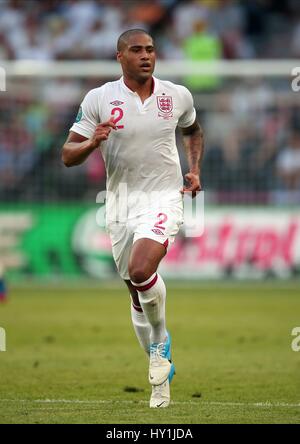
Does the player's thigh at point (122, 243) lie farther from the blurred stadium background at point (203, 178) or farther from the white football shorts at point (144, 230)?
the blurred stadium background at point (203, 178)

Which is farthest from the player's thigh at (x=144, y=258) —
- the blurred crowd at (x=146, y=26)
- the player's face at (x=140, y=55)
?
the blurred crowd at (x=146, y=26)

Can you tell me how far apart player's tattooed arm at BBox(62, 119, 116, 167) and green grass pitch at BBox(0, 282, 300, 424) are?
192cm

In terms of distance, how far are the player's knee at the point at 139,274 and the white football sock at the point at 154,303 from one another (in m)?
0.05

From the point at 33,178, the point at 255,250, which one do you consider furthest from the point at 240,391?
the point at 33,178

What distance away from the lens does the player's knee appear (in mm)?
7934

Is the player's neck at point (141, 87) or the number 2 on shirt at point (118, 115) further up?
the player's neck at point (141, 87)

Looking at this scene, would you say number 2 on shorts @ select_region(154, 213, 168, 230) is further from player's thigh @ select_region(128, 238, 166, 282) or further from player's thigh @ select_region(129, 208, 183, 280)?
player's thigh @ select_region(128, 238, 166, 282)

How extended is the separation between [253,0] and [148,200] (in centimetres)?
1815

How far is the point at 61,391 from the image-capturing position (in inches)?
353

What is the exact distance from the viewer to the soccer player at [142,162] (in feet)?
27.0

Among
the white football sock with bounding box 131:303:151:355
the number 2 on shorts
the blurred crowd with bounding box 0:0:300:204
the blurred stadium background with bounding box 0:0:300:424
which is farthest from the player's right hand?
the blurred crowd with bounding box 0:0:300:204

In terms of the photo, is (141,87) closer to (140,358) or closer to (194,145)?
(194,145)

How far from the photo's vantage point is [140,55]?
842cm
